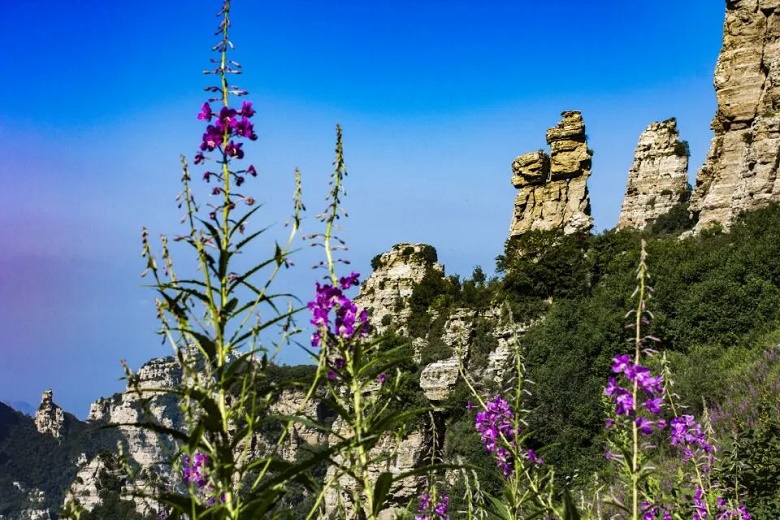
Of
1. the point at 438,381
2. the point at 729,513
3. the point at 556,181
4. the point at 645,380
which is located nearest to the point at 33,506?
the point at 556,181

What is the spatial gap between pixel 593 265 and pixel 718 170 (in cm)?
768

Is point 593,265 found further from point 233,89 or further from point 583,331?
point 233,89

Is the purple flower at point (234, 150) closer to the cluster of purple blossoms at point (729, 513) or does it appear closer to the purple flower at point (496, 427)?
the purple flower at point (496, 427)

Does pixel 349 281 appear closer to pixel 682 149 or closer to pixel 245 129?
pixel 245 129

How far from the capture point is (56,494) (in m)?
119

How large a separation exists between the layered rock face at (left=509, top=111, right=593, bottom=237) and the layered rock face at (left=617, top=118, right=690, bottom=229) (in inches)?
155

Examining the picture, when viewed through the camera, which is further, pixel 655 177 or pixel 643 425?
pixel 655 177

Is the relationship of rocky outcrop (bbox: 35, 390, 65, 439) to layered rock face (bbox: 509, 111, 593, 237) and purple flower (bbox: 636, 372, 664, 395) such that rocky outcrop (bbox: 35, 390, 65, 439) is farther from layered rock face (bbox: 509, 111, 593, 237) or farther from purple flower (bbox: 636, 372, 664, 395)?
purple flower (bbox: 636, 372, 664, 395)

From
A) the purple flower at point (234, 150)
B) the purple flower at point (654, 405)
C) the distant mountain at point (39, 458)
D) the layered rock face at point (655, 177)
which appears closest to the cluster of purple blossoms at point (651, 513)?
the purple flower at point (654, 405)

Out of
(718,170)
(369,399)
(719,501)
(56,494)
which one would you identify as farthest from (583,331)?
(56,494)

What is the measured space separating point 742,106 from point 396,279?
78.7ft

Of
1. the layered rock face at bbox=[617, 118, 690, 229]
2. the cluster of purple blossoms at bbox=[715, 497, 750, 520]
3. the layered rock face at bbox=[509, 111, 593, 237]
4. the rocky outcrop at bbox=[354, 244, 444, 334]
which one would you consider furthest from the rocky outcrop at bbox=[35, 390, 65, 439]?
the cluster of purple blossoms at bbox=[715, 497, 750, 520]

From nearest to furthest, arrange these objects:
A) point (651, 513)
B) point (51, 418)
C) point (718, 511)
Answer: point (651, 513)
point (718, 511)
point (51, 418)

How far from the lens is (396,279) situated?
47.7 metres
